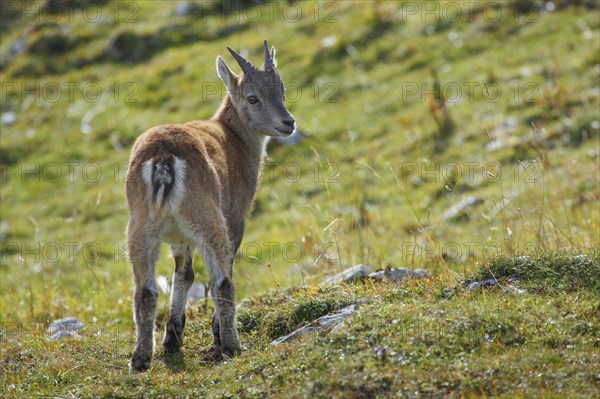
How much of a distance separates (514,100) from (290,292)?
31.5ft

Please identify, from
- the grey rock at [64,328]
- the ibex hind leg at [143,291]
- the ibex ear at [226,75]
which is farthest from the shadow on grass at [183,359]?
the ibex ear at [226,75]

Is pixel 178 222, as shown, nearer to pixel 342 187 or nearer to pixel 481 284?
pixel 481 284

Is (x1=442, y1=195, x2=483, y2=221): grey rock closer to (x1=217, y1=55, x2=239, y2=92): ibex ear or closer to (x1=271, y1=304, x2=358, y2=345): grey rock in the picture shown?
(x1=217, y1=55, x2=239, y2=92): ibex ear

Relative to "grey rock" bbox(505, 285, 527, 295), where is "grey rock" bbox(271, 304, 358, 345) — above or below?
below

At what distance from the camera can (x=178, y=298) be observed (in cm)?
900

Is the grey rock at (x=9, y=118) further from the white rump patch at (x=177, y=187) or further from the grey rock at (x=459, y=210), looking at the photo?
the white rump patch at (x=177, y=187)

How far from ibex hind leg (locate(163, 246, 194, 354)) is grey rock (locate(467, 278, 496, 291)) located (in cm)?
300

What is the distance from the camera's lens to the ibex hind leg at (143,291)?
7.68 meters

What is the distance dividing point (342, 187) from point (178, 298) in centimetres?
755

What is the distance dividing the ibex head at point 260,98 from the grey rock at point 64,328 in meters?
3.24

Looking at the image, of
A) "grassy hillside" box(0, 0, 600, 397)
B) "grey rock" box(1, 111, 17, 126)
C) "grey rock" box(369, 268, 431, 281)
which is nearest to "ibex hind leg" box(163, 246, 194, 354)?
"grassy hillside" box(0, 0, 600, 397)

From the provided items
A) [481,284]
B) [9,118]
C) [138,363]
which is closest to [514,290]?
[481,284]

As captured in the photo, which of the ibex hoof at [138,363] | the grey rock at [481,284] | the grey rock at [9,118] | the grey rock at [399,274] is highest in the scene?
the grey rock at [481,284]

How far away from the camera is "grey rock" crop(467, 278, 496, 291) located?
7.99 meters
